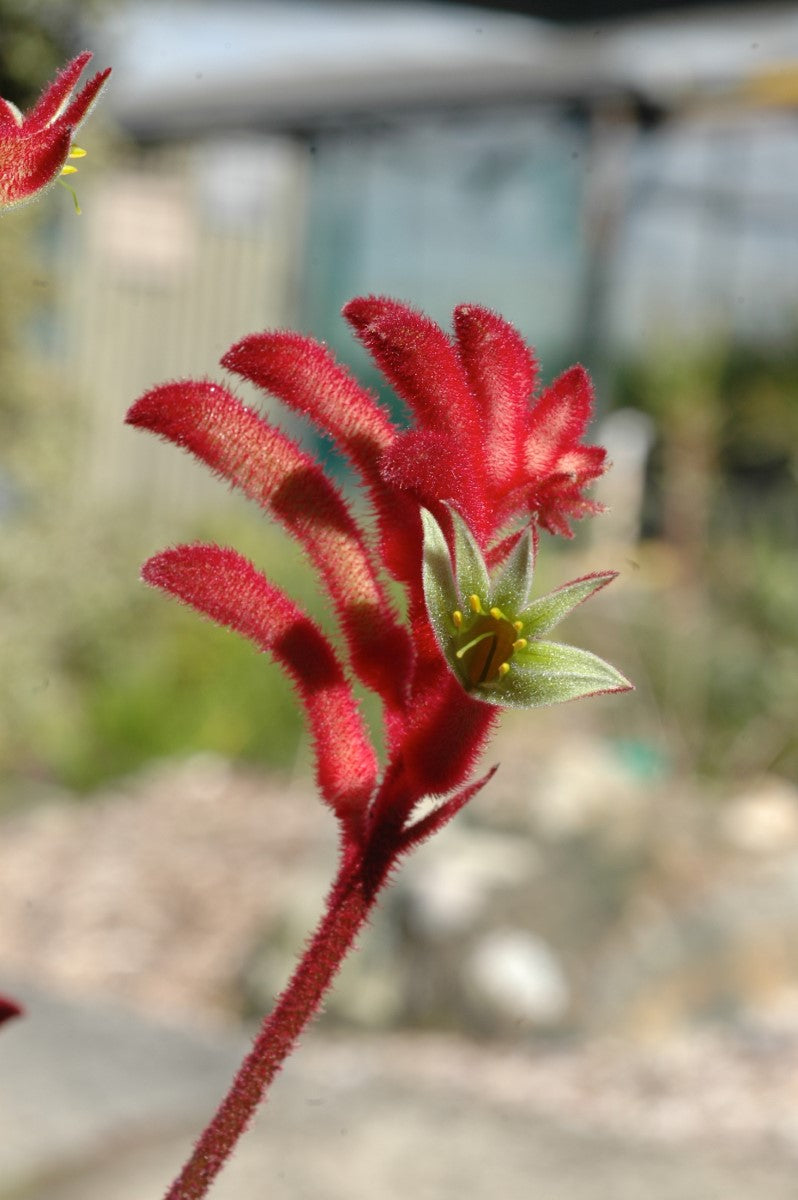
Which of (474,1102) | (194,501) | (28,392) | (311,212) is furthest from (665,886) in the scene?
(311,212)

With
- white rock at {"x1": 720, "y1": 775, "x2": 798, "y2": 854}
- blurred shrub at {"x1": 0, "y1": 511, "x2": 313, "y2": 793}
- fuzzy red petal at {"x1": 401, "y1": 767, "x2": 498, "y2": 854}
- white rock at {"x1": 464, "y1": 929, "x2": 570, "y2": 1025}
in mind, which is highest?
blurred shrub at {"x1": 0, "y1": 511, "x2": 313, "y2": 793}

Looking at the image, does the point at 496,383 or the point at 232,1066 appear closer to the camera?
the point at 496,383

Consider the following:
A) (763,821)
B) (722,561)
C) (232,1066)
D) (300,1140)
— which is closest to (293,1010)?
(300,1140)

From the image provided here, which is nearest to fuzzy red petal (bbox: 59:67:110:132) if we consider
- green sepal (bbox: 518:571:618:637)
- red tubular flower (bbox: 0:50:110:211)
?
red tubular flower (bbox: 0:50:110:211)

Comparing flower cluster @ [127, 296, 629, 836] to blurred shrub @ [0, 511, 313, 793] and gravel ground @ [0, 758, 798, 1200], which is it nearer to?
gravel ground @ [0, 758, 798, 1200]

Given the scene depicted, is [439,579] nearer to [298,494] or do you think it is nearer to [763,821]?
[298,494]

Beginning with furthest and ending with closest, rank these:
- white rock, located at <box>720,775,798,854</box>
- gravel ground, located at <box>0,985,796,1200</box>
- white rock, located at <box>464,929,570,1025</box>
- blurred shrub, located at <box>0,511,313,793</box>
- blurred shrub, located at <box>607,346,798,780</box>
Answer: blurred shrub, located at <box>0,511,313,793</box>
blurred shrub, located at <box>607,346,798,780</box>
white rock, located at <box>720,775,798,854</box>
white rock, located at <box>464,929,570,1025</box>
gravel ground, located at <box>0,985,796,1200</box>
